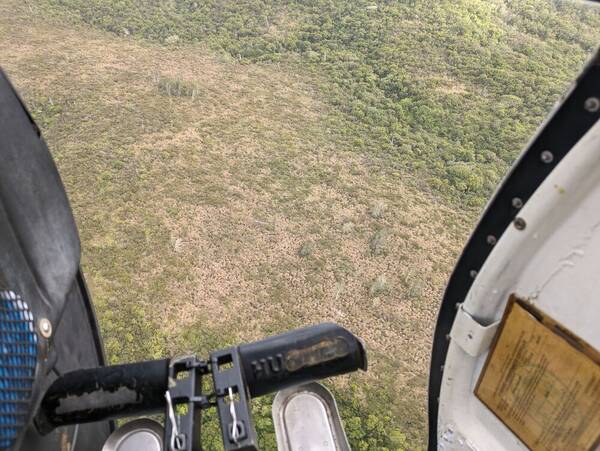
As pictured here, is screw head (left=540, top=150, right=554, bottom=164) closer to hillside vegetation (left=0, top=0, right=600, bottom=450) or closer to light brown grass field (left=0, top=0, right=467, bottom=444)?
hillside vegetation (left=0, top=0, right=600, bottom=450)

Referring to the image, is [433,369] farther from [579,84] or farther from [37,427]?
[37,427]

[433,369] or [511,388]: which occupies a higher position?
[511,388]

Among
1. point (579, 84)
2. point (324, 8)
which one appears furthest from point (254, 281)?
point (324, 8)

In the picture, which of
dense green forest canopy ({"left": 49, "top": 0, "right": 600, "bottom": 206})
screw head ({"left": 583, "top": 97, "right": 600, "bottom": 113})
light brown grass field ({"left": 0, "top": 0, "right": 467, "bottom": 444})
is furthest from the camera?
dense green forest canopy ({"left": 49, "top": 0, "right": 600, "bottom": 206})

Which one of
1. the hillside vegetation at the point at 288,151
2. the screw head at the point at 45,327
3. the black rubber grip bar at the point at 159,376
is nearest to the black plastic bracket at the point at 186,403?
the black rubber grip bar at the point at 159,376

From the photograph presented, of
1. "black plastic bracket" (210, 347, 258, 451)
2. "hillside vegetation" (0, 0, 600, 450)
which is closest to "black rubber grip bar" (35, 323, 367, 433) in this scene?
"black plastic bracket" (210, 347, 258, 451)

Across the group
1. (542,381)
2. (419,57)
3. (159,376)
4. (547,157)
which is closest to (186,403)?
(159,376)
